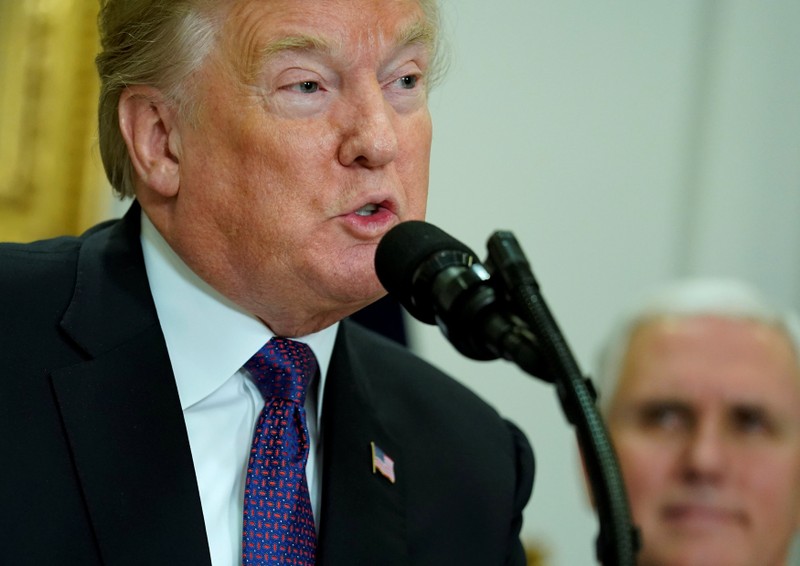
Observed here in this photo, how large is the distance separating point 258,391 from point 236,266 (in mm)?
218

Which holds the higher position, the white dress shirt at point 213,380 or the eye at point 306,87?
the eye at point 306,87

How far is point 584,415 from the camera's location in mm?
1241

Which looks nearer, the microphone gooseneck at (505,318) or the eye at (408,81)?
the microphone gooseneck at (505,318)

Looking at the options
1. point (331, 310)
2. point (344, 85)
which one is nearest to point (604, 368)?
point (331, 310)

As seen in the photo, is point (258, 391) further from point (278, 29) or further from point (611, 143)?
point (611, 143)

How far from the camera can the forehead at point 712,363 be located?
2.48 m

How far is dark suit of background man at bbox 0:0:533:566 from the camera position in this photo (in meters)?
1.83

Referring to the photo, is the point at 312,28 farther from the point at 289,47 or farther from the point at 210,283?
the point at 210,283

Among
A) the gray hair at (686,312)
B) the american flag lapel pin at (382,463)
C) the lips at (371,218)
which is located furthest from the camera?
the gray hair at (686,312)

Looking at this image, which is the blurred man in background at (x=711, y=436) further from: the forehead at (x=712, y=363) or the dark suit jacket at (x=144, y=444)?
the dark suit jacket at (x=144, y=444)

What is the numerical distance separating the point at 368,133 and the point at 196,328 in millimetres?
440

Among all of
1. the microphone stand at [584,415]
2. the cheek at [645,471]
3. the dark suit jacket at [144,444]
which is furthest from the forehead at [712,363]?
the microphone stand at [584,415]

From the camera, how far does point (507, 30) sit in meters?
3.87

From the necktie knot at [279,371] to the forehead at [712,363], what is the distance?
2.70 feet
